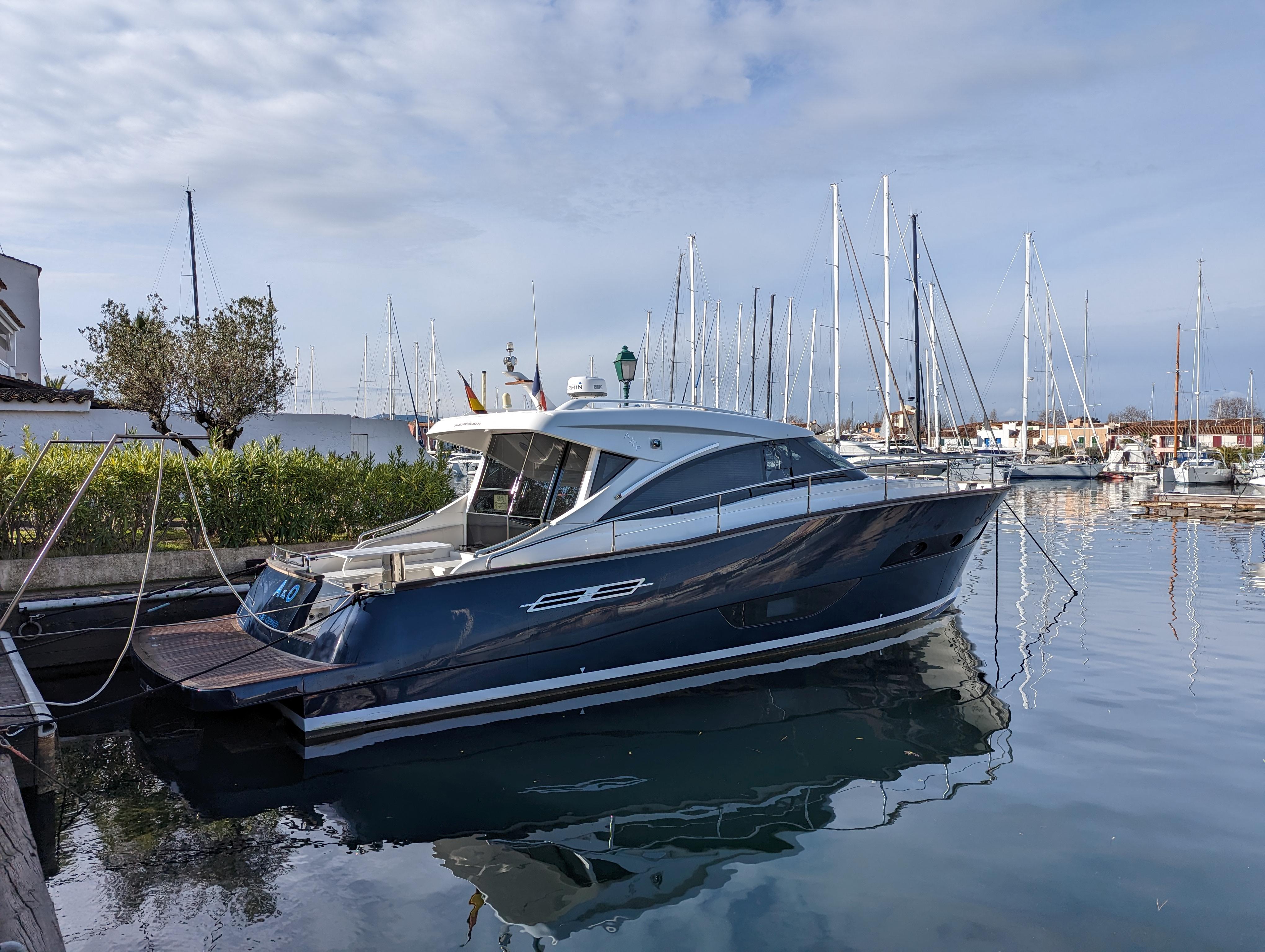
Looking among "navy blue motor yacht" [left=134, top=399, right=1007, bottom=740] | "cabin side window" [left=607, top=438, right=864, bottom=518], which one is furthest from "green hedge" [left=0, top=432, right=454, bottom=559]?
"cabin side window" [left=607, top=438, right=864, bottom=518]

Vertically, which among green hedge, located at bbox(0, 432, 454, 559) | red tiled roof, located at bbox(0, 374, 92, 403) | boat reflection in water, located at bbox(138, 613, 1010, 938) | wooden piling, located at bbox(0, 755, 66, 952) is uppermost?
red tiled roof, located at bbox(0, 374, 92, 403)

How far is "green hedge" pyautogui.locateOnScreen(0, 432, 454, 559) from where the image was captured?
10.6 meters

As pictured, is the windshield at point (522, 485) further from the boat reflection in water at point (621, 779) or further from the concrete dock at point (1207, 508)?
the concrete dock at point (1207, 508)

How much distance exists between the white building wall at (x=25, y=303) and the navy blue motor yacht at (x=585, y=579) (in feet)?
107

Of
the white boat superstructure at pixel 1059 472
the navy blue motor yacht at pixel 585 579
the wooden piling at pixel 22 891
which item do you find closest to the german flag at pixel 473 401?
the navy blue motor yacht at pixel 585 579

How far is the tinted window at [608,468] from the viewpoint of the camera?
27.1 ft

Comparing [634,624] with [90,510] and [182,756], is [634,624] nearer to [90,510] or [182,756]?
[182,756]

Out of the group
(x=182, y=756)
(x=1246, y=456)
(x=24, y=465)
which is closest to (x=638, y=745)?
(x=182, y=756)

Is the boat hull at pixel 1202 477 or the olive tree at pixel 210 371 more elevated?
the olive tree at pixel 210 371

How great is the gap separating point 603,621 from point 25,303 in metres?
37.7

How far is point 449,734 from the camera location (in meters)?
7.04

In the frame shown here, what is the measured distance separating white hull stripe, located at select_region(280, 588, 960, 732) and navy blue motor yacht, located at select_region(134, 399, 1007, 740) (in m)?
0.02

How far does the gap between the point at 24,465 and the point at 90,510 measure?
927 mm

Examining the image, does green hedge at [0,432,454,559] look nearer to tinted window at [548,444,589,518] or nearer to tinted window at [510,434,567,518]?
tinted window at [510,434,567,518]
